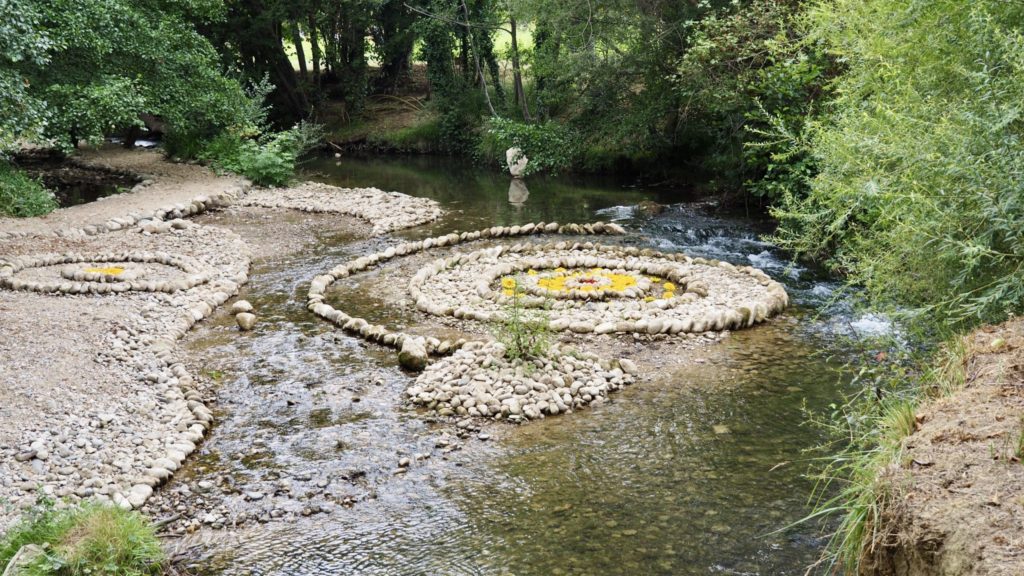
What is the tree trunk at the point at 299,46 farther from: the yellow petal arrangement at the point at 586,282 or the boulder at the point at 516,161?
the yellow petal arrangement at the point at 586,282

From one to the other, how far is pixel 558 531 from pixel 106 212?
11.4 metres

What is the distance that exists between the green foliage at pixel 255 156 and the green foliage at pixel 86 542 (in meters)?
13.0

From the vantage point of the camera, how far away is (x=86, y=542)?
420 centimetres

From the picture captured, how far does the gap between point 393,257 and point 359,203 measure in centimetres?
417

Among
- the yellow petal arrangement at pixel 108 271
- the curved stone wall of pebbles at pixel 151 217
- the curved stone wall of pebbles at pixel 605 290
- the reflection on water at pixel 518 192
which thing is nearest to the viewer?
the curved stone wall of pebbles at pixel 605 290

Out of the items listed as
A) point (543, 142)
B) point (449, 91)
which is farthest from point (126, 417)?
point (449, 91)

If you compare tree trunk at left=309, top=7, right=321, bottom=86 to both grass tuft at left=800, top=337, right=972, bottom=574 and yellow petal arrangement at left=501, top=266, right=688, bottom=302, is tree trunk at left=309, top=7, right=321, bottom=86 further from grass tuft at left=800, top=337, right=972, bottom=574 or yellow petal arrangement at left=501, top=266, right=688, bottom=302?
grass tuft at left=800, top=337, right=972, bottom=574

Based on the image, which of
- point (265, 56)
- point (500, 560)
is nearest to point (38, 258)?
point (500, 560)

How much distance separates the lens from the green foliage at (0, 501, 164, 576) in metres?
4.09

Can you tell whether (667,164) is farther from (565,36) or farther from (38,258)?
(38,258)

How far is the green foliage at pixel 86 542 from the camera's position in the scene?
4094 mm

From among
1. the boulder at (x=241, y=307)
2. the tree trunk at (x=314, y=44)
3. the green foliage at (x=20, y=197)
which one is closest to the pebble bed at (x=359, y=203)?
the green foliage at (x=20, y=197)

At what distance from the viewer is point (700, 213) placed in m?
14.0

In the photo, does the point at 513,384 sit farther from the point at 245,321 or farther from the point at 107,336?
the point at 107,336
